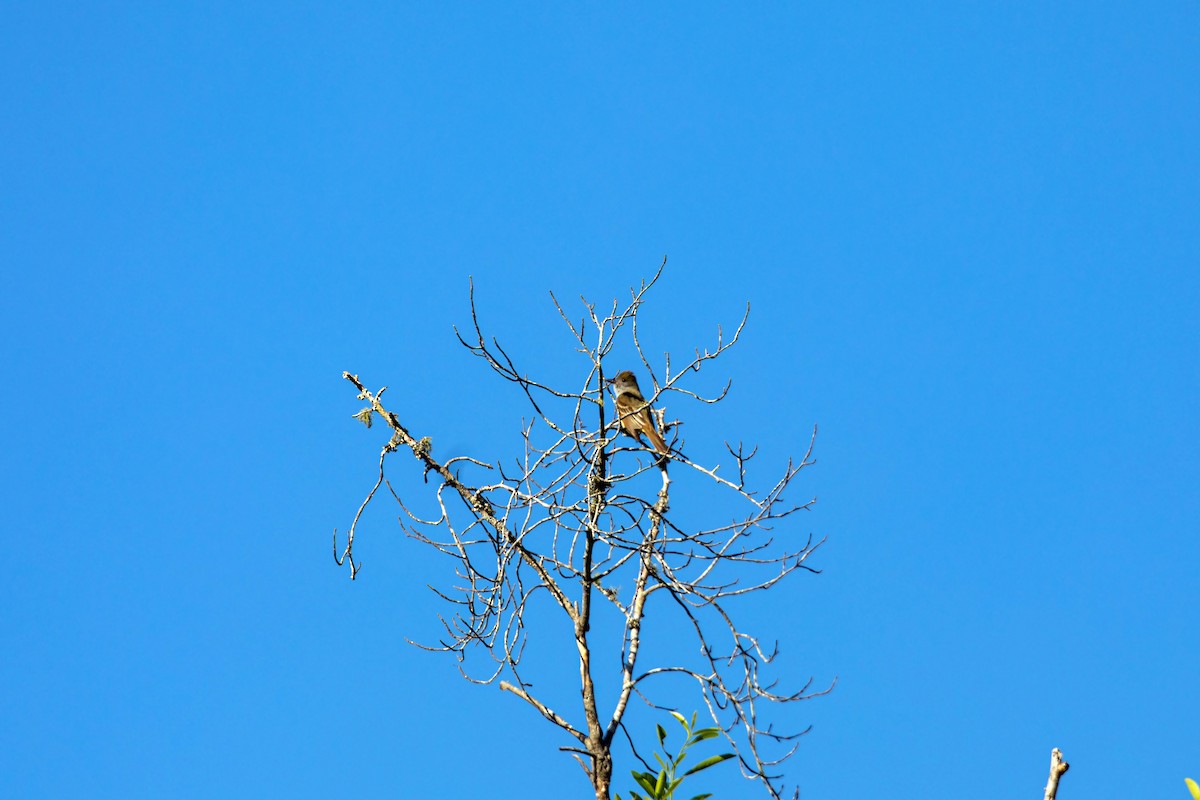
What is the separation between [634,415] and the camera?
Result: 6207 millimetres

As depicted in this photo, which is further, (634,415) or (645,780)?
(634,415)

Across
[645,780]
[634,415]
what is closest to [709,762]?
[645,780]

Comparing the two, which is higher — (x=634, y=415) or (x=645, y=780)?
(x=634, y=415)

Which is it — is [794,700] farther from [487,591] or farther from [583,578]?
[487,591]

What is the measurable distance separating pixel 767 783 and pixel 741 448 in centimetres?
123

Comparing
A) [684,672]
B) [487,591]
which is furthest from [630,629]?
[487,591]

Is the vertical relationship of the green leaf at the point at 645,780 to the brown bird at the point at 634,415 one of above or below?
below

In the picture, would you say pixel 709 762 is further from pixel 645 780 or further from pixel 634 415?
pixel 634 415

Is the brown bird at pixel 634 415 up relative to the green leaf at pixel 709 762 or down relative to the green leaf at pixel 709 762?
up

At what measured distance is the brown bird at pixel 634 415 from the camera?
4.88 metres

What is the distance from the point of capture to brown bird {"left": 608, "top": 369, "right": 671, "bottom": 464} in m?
4.88

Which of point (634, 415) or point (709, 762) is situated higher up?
point (634, 415)

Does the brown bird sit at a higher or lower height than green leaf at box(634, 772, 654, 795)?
higher

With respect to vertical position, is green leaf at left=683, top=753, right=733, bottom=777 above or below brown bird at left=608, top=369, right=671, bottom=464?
below
